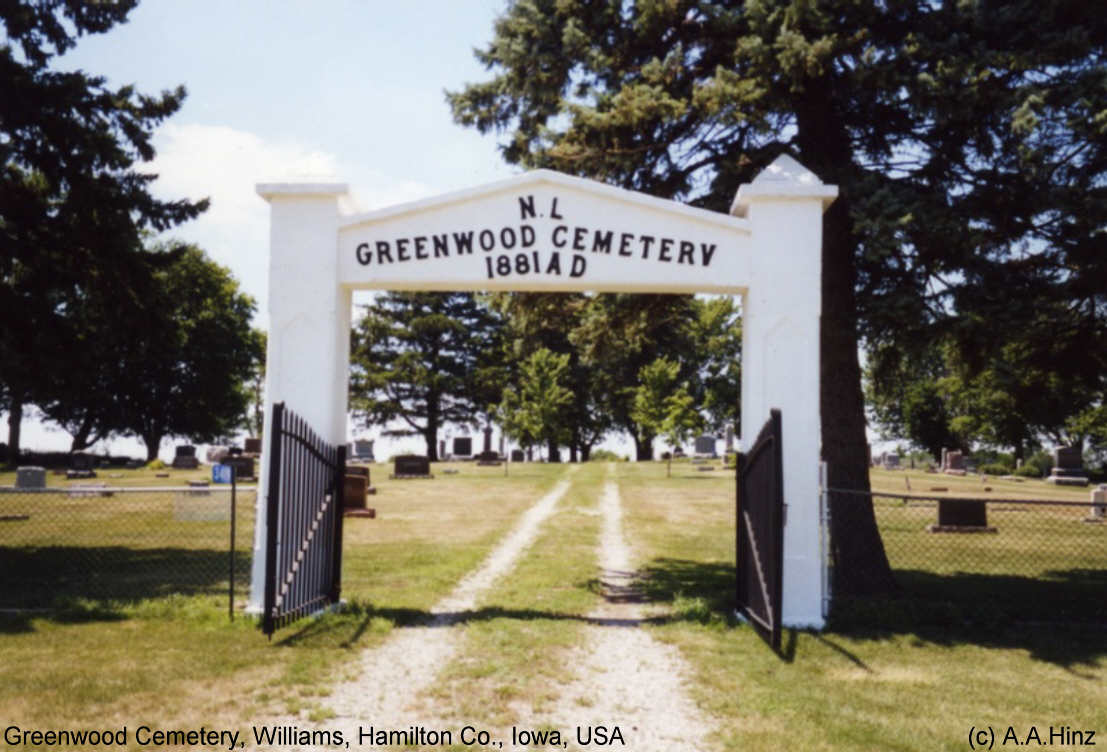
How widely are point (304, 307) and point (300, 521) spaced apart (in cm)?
217

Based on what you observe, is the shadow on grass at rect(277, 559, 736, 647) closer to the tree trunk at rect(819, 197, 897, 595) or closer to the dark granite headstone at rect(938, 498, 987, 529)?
the tree trunk at rect(819, 197, 897, 595)

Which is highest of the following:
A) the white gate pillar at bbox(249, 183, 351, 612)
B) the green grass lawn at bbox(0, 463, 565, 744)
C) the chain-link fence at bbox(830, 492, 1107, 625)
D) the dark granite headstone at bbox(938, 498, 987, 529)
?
the white gate pillar at bbox(249, 183, 351, 612)

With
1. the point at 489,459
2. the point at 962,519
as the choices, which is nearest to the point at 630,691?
the point at 962,519

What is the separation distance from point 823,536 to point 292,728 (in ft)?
17.6

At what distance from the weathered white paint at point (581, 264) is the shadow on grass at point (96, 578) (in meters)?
1.87

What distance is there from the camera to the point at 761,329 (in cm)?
857

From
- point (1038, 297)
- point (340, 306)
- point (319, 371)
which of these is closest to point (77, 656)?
point (319, 371)

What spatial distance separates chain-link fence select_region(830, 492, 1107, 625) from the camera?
9.20m

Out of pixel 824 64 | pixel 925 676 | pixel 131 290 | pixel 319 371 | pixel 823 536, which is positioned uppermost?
pixel 824 64

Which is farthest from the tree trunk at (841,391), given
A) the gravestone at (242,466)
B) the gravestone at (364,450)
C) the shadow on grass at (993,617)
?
the gravestone at (364,450)

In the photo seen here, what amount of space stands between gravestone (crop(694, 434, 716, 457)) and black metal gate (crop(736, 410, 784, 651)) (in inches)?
1498

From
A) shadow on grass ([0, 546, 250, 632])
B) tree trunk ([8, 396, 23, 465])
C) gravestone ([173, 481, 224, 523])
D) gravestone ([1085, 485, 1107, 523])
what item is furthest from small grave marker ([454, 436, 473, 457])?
shadow on grass ([0, 546, 250, 632])

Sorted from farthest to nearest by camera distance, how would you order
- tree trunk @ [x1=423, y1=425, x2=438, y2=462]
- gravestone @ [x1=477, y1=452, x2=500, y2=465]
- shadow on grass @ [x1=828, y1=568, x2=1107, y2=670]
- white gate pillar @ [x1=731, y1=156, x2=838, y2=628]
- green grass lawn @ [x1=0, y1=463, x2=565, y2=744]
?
1. tree trunk @ [x1=423, y1=425, x2=438, y2=462]
2. gravestone @ [x1=477, y1=452, x2=500, y2=465]
3. white gate pillar @ [x1=731, y1=156, x2=838, y2=628]
4. shadow on grass @ [x1=828, y1=568, x2=1107, y2=670]
5. green grass lawn @ [x1=0, y1=463, x2=565, y2=744]

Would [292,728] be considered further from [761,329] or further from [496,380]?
[496,380]
